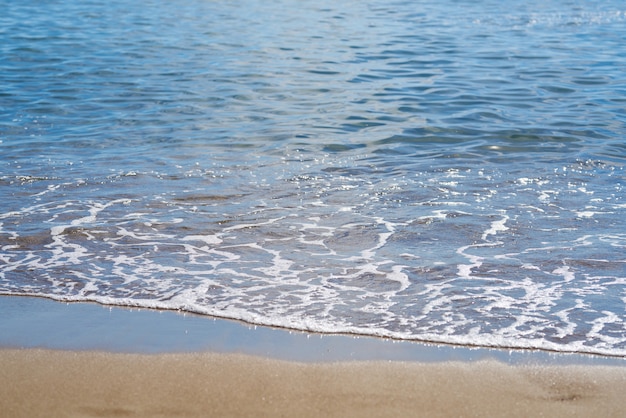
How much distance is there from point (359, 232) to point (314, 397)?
2.32 m

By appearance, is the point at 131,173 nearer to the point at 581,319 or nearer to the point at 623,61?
the point at 581,319

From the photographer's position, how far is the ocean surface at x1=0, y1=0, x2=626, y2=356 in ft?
15.8

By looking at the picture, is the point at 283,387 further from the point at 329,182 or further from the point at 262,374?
the point at 329,182

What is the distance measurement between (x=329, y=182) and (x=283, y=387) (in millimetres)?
3578

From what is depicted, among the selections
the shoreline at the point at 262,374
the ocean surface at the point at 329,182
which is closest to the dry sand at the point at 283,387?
the shoreline at the point at 262,374

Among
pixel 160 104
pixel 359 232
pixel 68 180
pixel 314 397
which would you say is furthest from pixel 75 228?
pixel 160 104

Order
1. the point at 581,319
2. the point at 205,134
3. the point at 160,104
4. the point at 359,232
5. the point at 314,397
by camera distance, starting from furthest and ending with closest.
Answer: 1. the point at 160,104
2. the point at 205,134
3. the point at 359,232
4. the point at 581,319
5. the point at 314,397

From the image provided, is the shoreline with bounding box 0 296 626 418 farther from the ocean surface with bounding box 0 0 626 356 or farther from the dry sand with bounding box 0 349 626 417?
the ocean surface with bounding box 0 0 626 356

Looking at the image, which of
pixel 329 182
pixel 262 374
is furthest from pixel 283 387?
pixel 329 182

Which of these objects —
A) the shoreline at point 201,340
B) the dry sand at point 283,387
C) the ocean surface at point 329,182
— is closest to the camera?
the dry sand at point 283,387

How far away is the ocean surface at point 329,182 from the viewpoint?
4.80 m

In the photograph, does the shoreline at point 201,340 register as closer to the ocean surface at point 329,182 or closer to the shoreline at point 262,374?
Result: the shoreline at point 262,374

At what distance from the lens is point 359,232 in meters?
5.91

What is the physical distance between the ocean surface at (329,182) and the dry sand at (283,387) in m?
0.38
